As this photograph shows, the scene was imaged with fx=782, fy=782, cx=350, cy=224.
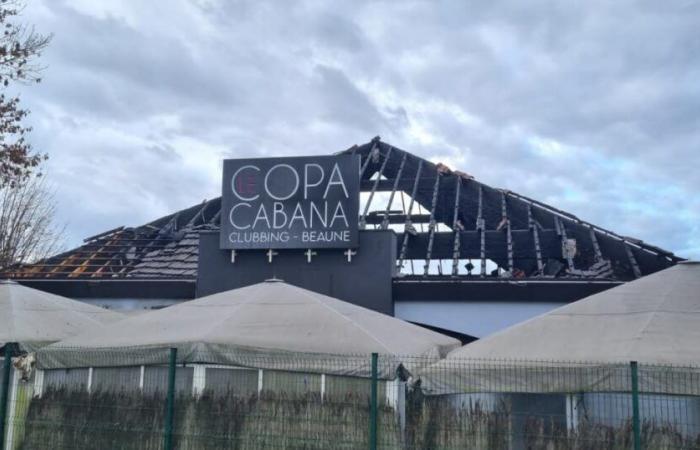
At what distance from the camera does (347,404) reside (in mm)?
9055

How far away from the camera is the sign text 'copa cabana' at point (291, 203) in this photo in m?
16.9

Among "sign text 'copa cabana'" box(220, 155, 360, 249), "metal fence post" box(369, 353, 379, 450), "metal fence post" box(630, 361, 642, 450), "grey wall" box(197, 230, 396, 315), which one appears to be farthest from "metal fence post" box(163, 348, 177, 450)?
"sign text 'copa cabana'" box(220, 155, 360, 249)

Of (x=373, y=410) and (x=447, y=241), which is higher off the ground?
(x=447, y=241)

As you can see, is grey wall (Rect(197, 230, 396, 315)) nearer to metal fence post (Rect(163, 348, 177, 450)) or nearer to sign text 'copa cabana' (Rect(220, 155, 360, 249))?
sign text 'copa cabana' (Rect(220, 155, 360, 249))

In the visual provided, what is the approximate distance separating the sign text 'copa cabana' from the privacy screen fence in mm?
6820

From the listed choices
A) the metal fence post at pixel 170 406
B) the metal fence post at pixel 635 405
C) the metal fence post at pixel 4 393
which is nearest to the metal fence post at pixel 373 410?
the metal fence post at pixel 170 406

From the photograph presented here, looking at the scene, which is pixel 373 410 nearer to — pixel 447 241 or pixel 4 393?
pixel 4 393

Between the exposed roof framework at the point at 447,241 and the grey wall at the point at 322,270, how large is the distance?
88 cm

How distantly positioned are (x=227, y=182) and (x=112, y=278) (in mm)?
3495

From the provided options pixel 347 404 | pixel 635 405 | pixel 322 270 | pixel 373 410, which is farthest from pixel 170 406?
pixel 322 270

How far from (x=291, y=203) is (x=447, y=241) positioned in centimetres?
418

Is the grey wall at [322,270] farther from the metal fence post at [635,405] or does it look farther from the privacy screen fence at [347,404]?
the metal fence post at [635,405]

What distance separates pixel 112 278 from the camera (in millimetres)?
17984

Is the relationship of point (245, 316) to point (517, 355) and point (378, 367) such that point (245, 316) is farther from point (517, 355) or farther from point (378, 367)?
point (517, 355)
